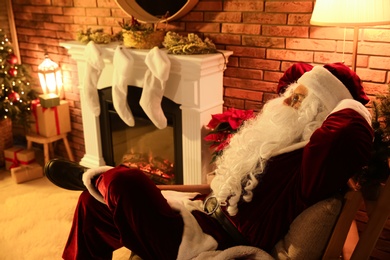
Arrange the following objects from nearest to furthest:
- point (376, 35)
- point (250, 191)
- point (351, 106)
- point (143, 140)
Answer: point (351, 106) < point (250, 191) < point (376, 35) < point (143, 140)

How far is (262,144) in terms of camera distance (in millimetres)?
1654

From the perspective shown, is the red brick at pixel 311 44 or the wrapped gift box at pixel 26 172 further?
the wrapped gift box at pixel 26 172

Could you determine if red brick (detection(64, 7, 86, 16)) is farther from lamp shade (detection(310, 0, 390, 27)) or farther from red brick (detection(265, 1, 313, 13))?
lamp shade (detection(310, 0, 390, 27))

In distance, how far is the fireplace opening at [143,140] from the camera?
264 cm

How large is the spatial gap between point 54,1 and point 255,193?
2452 mm

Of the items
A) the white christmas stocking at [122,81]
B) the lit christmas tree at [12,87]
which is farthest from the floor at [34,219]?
the white christmas stocking at [122,81]

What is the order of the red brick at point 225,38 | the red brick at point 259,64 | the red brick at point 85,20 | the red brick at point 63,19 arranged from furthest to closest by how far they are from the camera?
the red brick at point 63,19
the red brick at point 85,20
the red brick at point 225,38
the red brick at point 259,64

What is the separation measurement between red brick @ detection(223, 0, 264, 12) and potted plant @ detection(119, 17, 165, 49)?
45cm

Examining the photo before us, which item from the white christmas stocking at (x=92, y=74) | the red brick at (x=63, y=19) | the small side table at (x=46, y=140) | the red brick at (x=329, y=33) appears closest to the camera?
the red brick at (x=329, y=33)

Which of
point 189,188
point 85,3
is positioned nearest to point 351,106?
point 189,188

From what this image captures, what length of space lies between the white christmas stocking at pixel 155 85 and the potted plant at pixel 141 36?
0.14 meters

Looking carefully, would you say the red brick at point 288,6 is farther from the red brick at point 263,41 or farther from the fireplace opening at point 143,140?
the fireplace opening at point 143,140

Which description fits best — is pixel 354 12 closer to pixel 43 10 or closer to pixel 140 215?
pixel 140 215

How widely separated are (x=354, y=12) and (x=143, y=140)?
1.70m
